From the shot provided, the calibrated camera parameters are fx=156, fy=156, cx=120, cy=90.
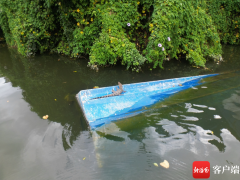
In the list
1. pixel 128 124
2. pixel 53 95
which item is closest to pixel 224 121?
pixel 128 124

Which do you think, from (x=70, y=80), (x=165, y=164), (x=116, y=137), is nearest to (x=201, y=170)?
(x=165, y=164)

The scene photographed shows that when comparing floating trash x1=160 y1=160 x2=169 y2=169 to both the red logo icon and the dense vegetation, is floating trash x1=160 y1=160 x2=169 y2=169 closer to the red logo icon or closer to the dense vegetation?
the red logo icon

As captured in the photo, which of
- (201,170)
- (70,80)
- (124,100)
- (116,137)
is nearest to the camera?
(201,170)

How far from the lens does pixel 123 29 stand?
5516 mm

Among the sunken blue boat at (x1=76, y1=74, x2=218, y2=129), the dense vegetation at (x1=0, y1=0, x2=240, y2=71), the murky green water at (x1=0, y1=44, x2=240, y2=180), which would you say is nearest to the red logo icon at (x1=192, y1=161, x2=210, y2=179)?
the murky green water at (x1=0, y1=44, x2=240, y2=180)

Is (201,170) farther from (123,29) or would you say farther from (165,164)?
(123,29)

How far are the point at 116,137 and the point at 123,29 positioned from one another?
4071 millimetres

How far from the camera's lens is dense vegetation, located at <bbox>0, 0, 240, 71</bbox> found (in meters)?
5.09

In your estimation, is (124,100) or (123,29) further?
(123,29)

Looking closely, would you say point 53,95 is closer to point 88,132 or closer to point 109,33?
point 88,132

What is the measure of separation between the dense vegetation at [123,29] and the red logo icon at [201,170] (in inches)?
140

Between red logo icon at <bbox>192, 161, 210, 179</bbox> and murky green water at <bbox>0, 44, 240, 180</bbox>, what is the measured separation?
0.07m

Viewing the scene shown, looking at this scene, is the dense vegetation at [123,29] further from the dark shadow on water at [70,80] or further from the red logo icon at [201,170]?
the red logo icon at [201,170]

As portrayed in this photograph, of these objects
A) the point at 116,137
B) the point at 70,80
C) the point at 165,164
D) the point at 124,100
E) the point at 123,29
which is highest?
the point at 123,29
